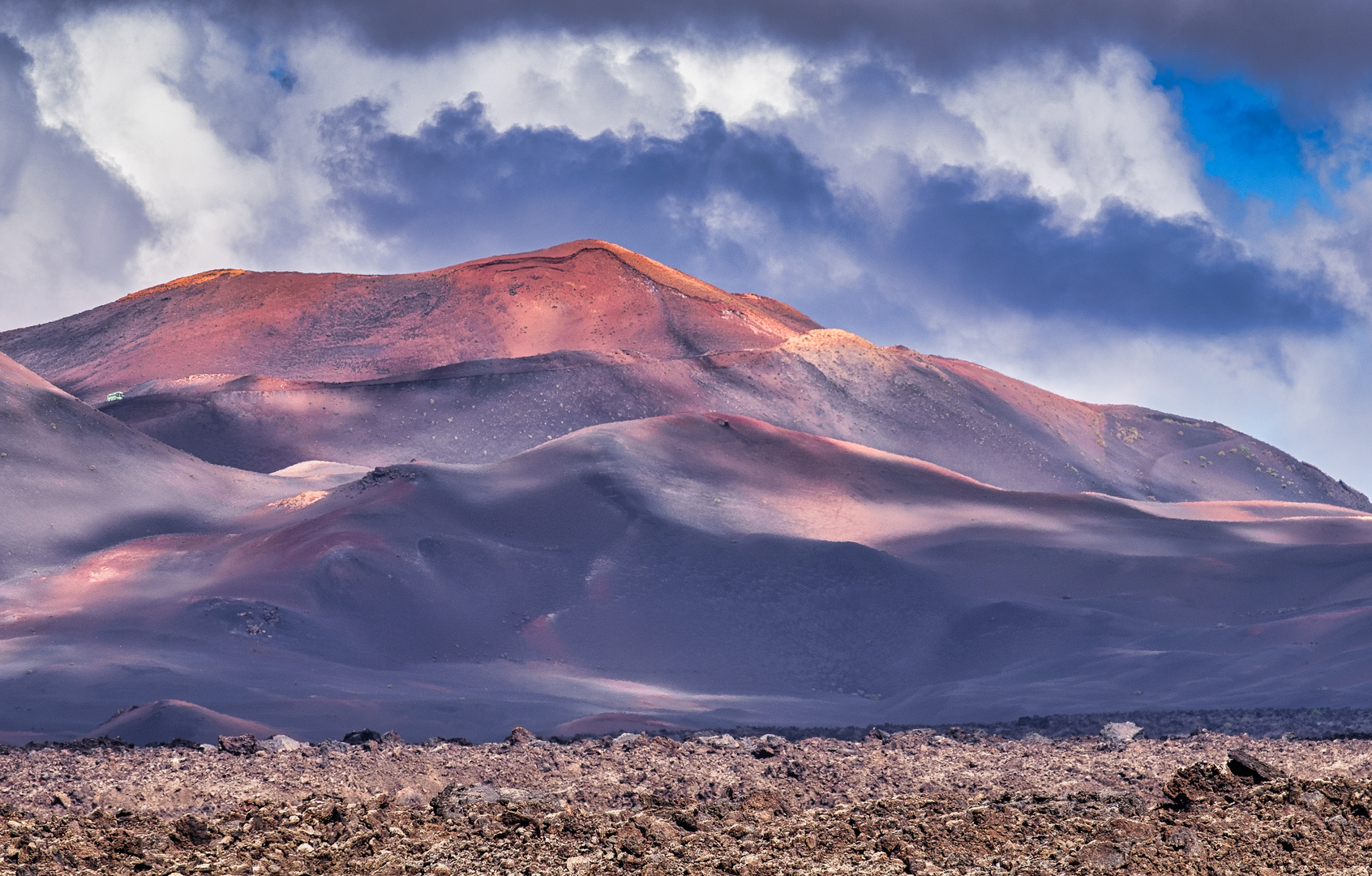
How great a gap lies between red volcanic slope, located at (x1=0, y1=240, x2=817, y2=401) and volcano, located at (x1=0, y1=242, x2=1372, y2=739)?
8.65 meters

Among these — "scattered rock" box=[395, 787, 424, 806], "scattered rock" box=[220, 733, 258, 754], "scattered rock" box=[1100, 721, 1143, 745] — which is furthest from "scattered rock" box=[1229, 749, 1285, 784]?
"scattered rock" box=[220, 733, 258, 754]

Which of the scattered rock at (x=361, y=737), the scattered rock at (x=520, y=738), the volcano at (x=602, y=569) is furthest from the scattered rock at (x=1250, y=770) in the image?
the volcano at (x=602, y=569)

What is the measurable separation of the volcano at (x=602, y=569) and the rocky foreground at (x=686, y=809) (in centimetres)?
763

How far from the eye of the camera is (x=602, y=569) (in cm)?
3597

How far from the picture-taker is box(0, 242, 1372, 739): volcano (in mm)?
27078

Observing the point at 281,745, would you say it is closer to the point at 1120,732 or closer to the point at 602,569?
the point at 1120,732

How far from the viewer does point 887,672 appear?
32125 millimetres

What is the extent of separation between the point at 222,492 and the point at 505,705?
20.6 meters

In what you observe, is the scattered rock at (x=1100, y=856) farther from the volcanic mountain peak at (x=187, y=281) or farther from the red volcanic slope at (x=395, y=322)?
the volcanic mountain peak at (x=187, y=281)

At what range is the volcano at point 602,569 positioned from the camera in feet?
88.8

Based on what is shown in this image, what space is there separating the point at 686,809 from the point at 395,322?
65512 millimetres

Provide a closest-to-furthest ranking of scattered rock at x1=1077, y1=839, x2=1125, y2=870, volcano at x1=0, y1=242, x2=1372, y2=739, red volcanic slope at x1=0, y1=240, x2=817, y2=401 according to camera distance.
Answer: scattered rock at x1=1077, y1=839, x2=1125, y2=870, volcano at x1=0, y1=242, x2=1372, y2=739, red volcanic slope at x1=0, y1=240, x2=817, y2=401

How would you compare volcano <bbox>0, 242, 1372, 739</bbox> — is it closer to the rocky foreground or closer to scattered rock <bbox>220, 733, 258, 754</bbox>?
scattered rock <bbox>220, 733, 258, 754</bbox>

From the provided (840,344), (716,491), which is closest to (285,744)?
(716,491)
